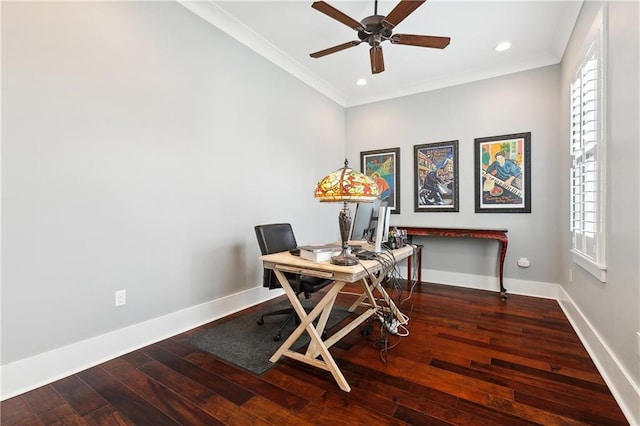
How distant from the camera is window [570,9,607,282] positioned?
6.52 feet

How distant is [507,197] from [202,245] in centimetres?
364

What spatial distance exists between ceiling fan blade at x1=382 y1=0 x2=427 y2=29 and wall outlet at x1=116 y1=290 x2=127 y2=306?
2.82 metres

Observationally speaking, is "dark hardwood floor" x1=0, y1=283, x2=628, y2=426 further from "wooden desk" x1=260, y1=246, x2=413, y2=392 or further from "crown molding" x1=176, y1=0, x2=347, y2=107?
"crown molding" x1=176, y1=0, x2=347, y2=107

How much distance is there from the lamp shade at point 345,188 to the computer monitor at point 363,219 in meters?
0.58

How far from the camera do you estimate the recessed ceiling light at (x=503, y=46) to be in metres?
3.22

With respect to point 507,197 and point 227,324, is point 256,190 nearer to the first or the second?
point 227,324

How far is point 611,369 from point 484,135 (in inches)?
115

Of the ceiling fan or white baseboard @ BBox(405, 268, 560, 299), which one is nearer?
the ceiling fan

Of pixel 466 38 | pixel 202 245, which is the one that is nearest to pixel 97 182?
pixel 202 245

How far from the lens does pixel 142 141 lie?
2332 millimetres

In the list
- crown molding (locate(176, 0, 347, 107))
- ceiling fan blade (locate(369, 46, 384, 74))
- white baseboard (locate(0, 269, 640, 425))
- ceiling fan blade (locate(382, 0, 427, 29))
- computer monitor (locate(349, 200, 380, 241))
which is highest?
crown molding (locate(176, 0, 347, 107))

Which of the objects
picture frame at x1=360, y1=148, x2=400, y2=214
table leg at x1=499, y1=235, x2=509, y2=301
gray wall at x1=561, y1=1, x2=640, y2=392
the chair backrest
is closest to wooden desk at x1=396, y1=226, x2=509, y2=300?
table leg at x1=499, y1=235, x2=509, y2=301

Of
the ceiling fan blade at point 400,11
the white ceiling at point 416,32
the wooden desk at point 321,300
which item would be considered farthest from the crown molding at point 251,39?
the wooden desk at point 321,300

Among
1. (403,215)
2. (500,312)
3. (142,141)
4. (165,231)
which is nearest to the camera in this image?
(142,141)
